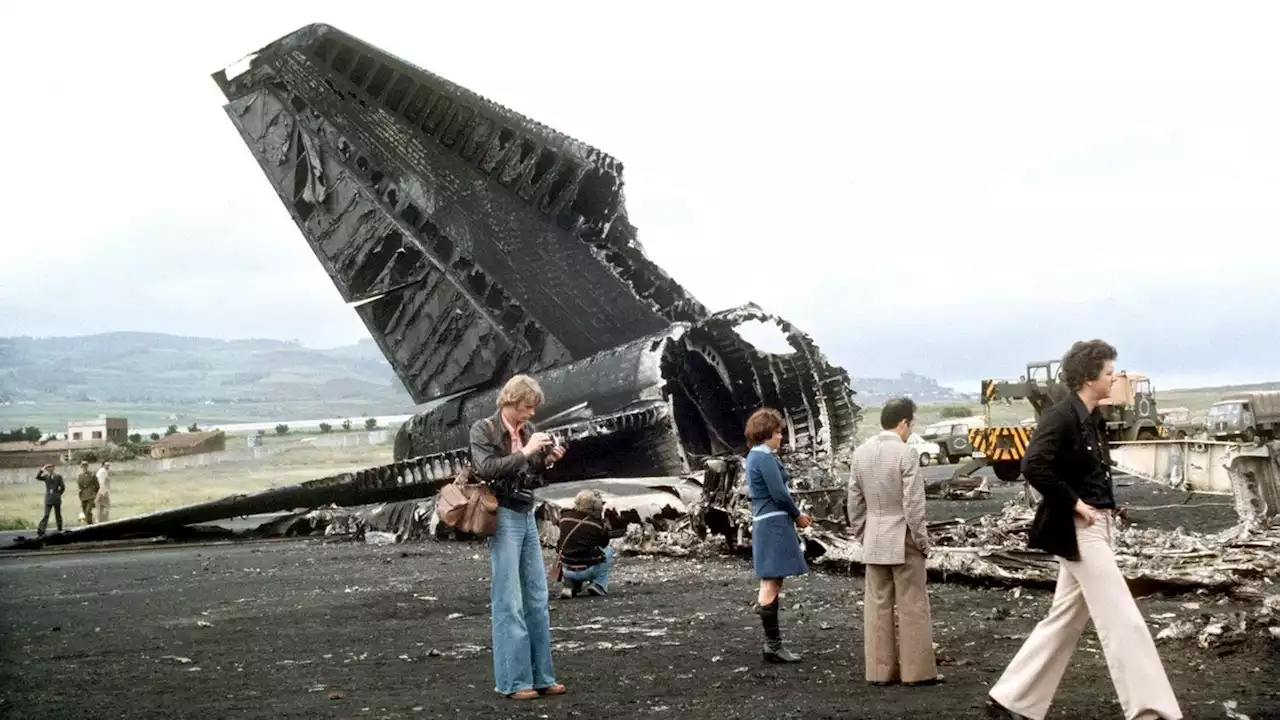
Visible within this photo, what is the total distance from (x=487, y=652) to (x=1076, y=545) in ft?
12.4

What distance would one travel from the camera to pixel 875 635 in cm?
611

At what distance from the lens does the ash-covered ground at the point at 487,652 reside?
5773mm

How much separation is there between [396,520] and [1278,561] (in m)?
12.2

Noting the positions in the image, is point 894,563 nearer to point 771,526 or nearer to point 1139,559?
point 771,526

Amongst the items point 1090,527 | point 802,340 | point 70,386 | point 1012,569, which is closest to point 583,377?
point 802,340

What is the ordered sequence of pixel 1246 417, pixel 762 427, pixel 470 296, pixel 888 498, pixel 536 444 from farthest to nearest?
pixel 1246 417 → pixel 470 296 → pixel 762 427 → pixel 888 498 → pixel 536 444

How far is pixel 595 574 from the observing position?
10.4m

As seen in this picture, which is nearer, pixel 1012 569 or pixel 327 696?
pixel 327 696

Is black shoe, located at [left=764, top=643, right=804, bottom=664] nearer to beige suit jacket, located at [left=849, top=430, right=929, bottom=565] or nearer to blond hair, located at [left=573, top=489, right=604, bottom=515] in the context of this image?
beige suit jacket, located at [left=849, top=430, right=929, bottom=565]

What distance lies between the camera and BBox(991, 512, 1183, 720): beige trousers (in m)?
4.70

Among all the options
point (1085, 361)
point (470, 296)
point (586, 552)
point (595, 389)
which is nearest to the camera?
point (1085, 361)

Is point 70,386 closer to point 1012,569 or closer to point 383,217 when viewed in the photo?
point 383,217

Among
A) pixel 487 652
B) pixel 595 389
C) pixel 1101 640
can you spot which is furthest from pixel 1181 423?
pixel 1101 640

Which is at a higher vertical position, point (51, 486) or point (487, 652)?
point (51, 486)
